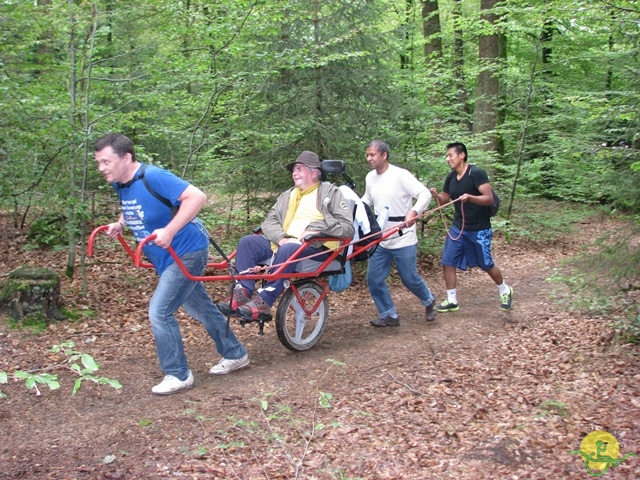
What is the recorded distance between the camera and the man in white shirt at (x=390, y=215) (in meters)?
6.45

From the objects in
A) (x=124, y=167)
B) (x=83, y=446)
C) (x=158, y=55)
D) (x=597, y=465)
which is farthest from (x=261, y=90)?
(x=597, y=465)

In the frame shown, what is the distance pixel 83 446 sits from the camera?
12.4 feet

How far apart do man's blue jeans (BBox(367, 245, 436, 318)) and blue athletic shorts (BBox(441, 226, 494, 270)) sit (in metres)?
0.62

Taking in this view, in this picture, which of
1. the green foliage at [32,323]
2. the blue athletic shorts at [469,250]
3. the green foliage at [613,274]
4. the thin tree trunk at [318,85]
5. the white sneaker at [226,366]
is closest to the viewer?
the green foliage at [613,274]

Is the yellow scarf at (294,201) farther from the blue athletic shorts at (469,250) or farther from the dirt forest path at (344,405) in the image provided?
the blue athletic shorts at (469,250)

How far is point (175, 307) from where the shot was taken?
464cm

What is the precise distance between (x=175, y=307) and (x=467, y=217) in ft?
12.6

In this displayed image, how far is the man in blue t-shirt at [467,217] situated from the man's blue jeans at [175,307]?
10.1 ft

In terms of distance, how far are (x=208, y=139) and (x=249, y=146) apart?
74 centimetres

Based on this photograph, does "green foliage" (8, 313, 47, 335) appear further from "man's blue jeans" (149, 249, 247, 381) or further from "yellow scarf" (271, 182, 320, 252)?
"yellow scarf" (271, 182, 320, 252)

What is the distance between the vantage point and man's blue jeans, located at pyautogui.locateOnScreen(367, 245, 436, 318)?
21.5 feet
